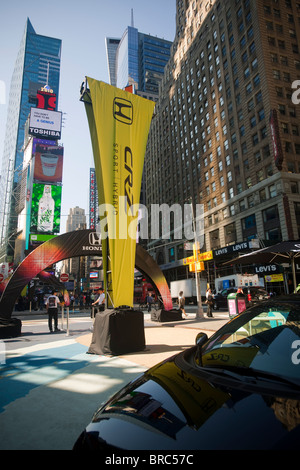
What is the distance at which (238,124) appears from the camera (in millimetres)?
41688

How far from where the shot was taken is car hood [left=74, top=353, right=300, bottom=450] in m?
1.19

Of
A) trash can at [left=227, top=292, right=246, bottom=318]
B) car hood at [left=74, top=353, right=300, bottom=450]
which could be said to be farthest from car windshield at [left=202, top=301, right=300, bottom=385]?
trash can at [left=227, top=292, right=246, bottom=318]

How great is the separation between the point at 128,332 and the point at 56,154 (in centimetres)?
6801

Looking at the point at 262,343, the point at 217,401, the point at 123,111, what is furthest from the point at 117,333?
the point at 123,111

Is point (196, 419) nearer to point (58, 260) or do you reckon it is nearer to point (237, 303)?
point (237, 303)

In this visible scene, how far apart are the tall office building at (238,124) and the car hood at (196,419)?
99.5 ft

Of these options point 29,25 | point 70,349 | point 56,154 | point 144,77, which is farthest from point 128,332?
point 29,25

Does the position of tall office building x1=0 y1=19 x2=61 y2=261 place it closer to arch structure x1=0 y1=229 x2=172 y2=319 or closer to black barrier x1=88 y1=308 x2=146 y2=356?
arch structure x1=0 y1=229 x2=172 y2=319

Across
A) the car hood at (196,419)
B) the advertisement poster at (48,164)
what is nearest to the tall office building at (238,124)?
the advertisement poster at (48,164)

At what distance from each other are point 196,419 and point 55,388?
387 centimetres

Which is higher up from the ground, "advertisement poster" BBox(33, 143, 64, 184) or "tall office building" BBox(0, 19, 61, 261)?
"tall office building" BBox(0, 19, 61, 261)

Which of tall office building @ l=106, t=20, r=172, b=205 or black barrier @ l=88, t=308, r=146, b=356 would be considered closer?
black barrier @ l=88, t=308, r=146, b=356

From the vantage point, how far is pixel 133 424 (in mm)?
1463

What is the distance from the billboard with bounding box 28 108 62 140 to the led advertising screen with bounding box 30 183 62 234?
14372mm
